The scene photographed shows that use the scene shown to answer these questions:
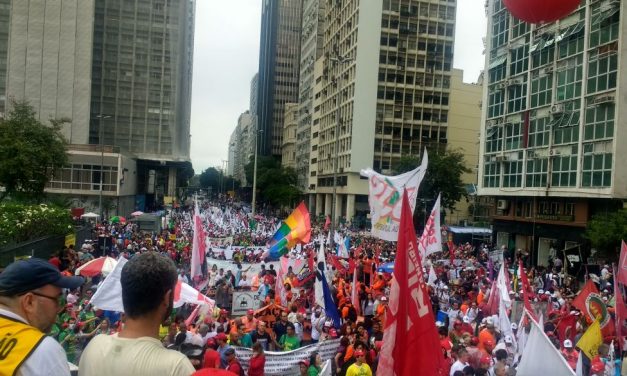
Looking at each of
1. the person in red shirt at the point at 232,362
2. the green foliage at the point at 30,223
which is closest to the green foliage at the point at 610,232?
the person in red shirt at the point at 232,362

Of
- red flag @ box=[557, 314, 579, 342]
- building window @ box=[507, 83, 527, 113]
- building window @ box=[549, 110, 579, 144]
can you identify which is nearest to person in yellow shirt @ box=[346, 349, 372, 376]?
red flag @ box=[557, 314, 579, 342]

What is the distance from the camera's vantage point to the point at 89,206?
2042 inches

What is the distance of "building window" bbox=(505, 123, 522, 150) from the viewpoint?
38.9m

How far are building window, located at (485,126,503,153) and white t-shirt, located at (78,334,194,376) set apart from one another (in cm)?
4101

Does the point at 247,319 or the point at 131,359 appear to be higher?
the point at 131,359

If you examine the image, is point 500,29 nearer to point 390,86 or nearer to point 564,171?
point 564,171

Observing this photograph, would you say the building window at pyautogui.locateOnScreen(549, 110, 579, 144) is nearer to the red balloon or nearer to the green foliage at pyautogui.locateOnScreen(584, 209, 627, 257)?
the green foliage at pyautogui.locateOnScreen(584, 209, 627, 257)

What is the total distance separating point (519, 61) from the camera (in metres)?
39.2

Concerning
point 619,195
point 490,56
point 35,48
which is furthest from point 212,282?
point 35,48

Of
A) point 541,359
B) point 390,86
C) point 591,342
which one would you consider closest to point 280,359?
point 541,359

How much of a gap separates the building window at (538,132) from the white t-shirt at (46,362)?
122 feet

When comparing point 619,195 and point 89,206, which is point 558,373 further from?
point 89,206

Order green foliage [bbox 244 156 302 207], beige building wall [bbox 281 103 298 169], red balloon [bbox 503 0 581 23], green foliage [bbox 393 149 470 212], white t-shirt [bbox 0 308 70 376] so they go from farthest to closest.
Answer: beige building wall [bbox 281 103 298 169], green foliage [bbox 244 156 302 207], green foliage [bbox 393 149 470 212], red balloon [bbox 503 0 581 23], white t-shirt [bbox 0 308 70 376]

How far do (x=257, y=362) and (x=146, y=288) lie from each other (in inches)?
254
